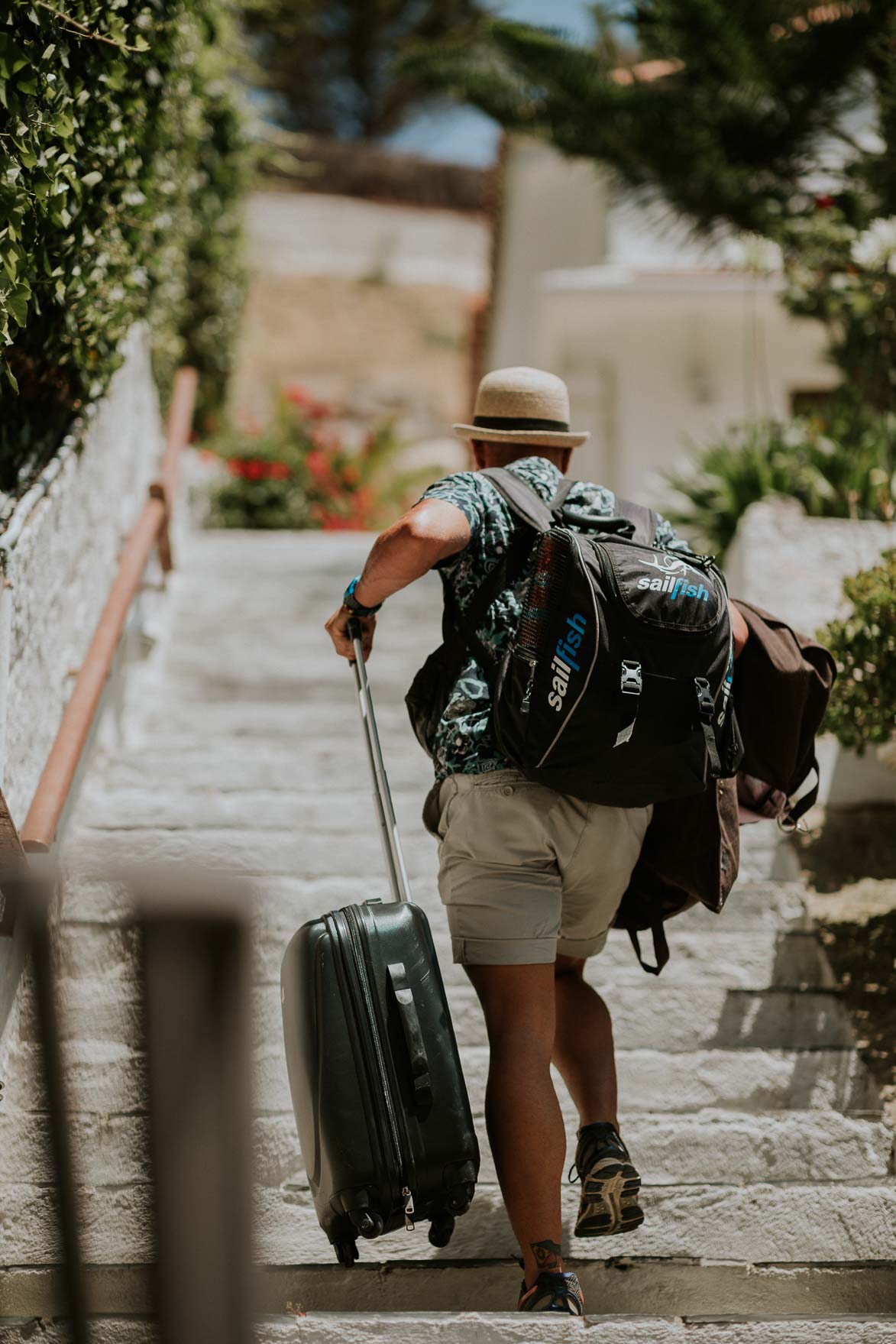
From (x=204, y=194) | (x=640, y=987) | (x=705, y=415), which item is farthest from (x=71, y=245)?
(x=705, y=415)

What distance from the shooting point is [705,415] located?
10.1m

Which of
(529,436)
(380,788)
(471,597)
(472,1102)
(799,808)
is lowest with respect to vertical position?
(472,1102)

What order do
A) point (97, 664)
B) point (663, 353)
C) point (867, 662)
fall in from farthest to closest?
point (663, 353) < point (97, 664) < point (867, 662)

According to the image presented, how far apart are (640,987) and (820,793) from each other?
1.38 metres

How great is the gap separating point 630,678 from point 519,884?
45 centimetres

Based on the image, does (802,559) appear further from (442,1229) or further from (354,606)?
(442,1229)

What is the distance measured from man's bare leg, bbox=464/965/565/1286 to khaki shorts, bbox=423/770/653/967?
0.05m

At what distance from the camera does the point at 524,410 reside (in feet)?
9.08

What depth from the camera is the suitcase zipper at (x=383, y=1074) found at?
2.12 m

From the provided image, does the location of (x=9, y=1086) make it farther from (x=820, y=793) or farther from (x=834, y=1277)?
(x=820, y=793)

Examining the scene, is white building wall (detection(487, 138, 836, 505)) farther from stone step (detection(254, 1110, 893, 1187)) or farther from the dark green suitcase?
the dark green suitcase

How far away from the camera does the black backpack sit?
7.66 ft

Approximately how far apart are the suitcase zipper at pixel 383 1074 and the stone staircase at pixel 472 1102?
0.20 meters

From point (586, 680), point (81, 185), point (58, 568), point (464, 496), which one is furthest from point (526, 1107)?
point (81, 185)
